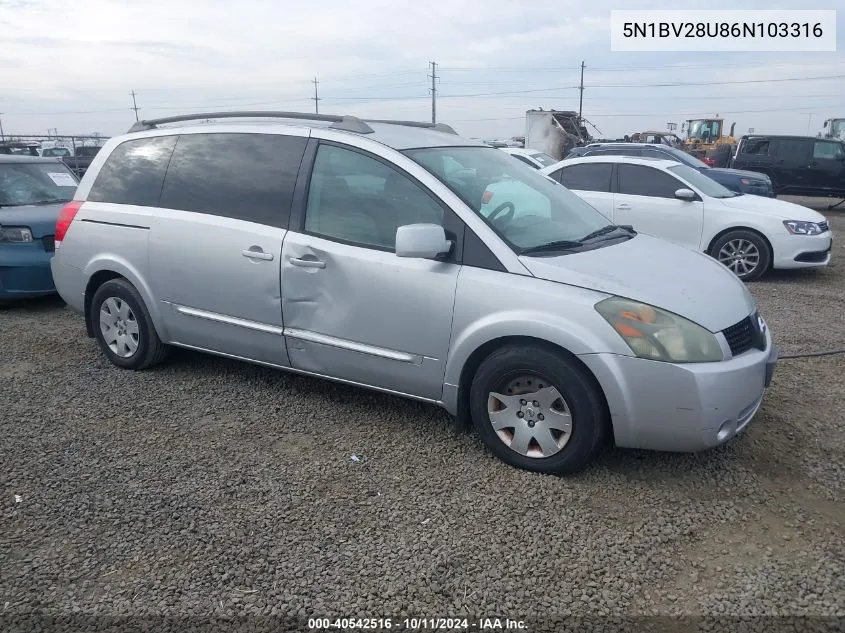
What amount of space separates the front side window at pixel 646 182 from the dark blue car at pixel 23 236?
6.65m

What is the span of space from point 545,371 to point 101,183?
3.57m

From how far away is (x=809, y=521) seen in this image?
3066 mm

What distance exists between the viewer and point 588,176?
9.10 metres

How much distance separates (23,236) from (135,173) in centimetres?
266

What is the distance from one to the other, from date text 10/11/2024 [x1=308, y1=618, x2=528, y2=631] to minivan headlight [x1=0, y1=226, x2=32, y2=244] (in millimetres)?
5725

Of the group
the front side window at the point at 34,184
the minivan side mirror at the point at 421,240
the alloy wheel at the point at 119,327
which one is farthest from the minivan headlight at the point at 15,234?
the minivan side mirror at the point at 421,240

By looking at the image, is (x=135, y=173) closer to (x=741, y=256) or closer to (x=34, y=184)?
(x=34, y=184)

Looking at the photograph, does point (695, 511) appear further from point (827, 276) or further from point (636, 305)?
point (827, 276)

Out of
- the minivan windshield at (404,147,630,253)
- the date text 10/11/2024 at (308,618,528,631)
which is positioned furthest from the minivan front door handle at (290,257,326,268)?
the date text 10/11/2024 at (308,618,528,631)

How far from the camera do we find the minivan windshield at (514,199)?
12.0 ft

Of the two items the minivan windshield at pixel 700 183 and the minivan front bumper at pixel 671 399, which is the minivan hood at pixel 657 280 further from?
the minivan windshield at pixel 700 183

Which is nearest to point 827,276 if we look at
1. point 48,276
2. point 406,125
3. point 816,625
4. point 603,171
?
point 603,171

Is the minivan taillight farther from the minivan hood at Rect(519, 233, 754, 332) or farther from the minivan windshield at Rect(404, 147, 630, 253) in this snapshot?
the minivan hood at Rect(519, 233, 754, 332)

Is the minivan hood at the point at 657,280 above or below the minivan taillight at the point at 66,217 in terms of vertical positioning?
below
